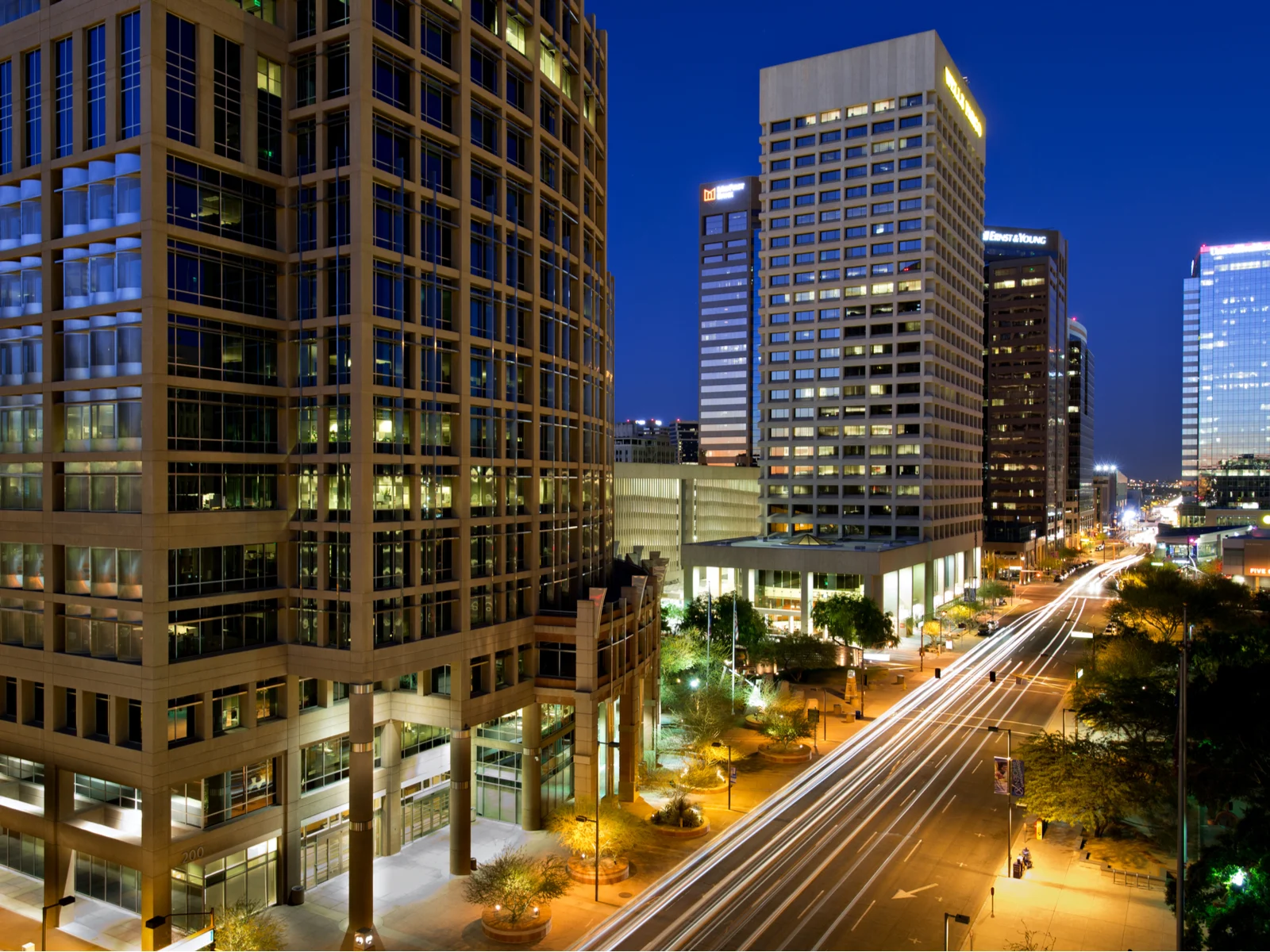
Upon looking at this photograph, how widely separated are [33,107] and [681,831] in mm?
50761

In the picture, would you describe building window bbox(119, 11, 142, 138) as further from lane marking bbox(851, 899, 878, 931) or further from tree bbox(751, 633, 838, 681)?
tree bbox(751, 633, 838, 681)

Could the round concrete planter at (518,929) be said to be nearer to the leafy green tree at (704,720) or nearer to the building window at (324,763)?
the building window at (324,763)

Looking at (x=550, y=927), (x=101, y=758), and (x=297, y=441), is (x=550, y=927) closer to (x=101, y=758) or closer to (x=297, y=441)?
(x=101, y=758)

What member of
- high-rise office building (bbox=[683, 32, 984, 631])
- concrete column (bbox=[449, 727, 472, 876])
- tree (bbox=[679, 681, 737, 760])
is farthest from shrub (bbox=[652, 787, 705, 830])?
high-rise office building (bbox=[683, 32, 984, 631])

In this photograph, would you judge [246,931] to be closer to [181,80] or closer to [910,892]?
[910,892]

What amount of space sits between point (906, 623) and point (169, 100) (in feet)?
349

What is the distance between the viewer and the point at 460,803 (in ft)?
156

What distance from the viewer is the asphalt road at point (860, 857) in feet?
131

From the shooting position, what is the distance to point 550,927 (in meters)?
40.2

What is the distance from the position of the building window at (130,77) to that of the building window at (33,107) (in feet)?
20.8

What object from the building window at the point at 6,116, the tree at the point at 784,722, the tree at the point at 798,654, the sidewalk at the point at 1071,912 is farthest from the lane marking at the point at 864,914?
the building window at the point at 6,116

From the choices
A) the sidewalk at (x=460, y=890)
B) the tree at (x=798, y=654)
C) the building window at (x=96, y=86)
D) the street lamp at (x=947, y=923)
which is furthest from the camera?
the tree at (x=798, y=654)

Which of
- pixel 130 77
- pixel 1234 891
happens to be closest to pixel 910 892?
pixel 1234 891

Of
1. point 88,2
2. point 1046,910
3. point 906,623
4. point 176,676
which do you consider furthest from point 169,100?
point 906,623
